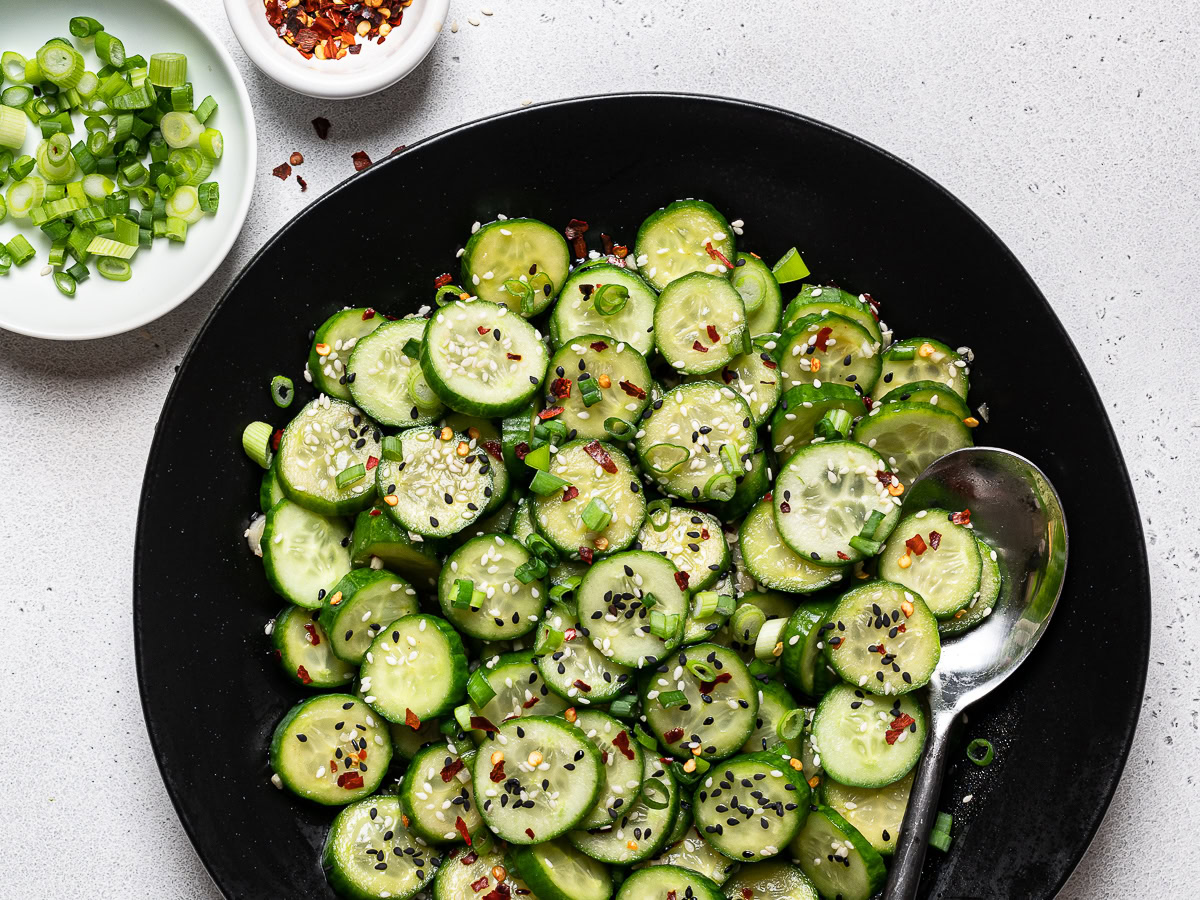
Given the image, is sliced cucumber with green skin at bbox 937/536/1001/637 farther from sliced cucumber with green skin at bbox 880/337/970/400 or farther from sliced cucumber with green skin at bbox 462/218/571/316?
sliced cucumber with green skin at bbox 462/218/571/316

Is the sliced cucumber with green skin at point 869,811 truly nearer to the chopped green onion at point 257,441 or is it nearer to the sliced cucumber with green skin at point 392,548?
the sliced cucumber with green skin at point 392,548

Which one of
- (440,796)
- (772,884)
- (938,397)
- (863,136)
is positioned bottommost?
(440,796)

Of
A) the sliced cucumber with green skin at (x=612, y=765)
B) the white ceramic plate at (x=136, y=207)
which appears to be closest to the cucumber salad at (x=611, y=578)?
the sliced cucumber with green skin at (x=612, y=765)

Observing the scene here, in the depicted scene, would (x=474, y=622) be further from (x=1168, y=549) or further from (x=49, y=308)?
(x=1168, y=549)

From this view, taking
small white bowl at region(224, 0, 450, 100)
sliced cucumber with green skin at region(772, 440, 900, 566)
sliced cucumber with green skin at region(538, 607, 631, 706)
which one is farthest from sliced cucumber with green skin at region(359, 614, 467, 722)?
small white bowl at region(224, 0, 450, 100)

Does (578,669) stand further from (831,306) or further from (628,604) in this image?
(831,306)

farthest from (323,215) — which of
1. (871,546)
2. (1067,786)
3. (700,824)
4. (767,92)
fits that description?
(1067,786)

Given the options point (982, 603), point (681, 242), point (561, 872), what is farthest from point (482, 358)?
point (982, 603)
